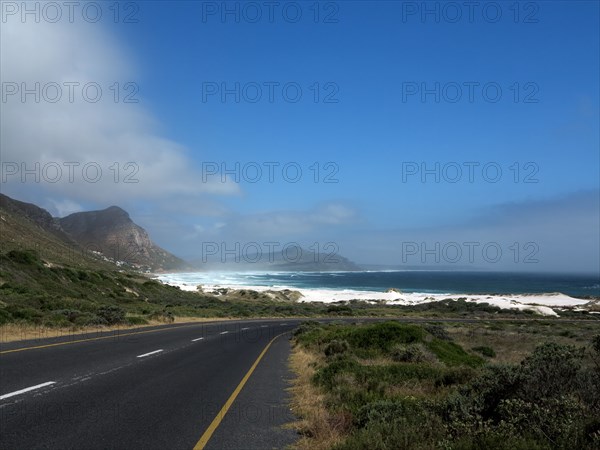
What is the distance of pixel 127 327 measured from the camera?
95.3 feet

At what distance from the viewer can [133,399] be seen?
9.55 meters

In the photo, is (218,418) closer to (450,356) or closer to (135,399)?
(135,399)

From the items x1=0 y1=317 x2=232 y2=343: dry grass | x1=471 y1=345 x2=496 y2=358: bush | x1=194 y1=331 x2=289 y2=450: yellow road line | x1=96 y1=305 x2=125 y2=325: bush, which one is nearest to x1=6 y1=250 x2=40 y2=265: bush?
x1=96 y1=305 x2=125 y2=325: bush

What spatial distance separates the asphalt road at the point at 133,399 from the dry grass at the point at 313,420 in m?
0.27

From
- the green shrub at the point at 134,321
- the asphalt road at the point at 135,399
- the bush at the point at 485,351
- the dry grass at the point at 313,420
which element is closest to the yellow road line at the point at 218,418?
the asphalt road at the point at 135,399

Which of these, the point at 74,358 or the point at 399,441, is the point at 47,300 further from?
the point at 399,441

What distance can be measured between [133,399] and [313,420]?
3887mm

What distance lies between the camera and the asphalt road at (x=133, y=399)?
22.9 feet

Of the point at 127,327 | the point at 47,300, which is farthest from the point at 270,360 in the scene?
Result: the point at 47,300

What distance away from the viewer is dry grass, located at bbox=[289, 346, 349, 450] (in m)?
6.89

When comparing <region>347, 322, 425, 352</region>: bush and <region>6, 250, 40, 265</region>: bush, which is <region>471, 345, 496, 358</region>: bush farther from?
<region>6, 250, 40, 265</region>: bush

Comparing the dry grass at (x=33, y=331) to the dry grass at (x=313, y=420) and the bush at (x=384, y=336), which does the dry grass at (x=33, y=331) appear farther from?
the dry grass at (x=313, y=420)

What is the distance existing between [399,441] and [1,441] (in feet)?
17.3

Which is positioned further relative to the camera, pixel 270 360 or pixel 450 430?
pixel 270 360
